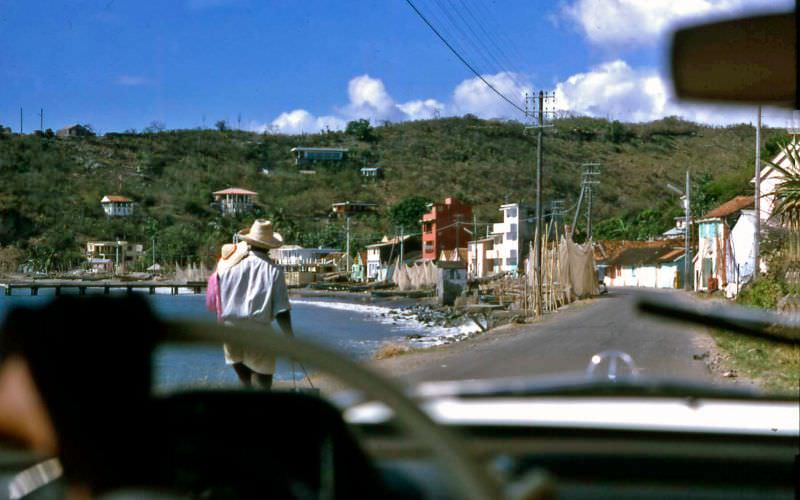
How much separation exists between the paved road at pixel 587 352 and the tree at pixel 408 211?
23.5m

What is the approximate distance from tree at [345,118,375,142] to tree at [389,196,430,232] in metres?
2.65

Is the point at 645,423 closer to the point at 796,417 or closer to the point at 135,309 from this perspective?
the point at 796,417

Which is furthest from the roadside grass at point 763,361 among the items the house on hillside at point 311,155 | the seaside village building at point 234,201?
the house on hillside at point 311,155

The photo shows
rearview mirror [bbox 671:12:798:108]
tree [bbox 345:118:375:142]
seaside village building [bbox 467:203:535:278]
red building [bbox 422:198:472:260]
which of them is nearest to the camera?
rearview mirror [bbox 671:12:798:108]

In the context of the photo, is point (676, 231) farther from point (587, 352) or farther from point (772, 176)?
point (587, 352)

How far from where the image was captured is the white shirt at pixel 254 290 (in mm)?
5156

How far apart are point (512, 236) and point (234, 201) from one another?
44392 mm

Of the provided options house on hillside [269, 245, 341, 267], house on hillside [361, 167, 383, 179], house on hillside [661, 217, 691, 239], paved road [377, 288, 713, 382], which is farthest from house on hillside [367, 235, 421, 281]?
paved road [377, 288, 713, 382]

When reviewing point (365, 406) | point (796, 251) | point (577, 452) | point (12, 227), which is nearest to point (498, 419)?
point (577, 452)

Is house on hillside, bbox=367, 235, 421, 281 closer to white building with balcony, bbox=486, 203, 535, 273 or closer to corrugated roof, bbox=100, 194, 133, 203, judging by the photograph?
white building with balcony, bbox=486, 203, 535, 273

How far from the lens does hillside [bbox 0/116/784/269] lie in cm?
592

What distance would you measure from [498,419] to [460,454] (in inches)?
26.9

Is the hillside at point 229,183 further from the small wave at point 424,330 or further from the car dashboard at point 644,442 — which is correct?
the car dashboard at point 644,442

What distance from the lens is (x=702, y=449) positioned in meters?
1.58
